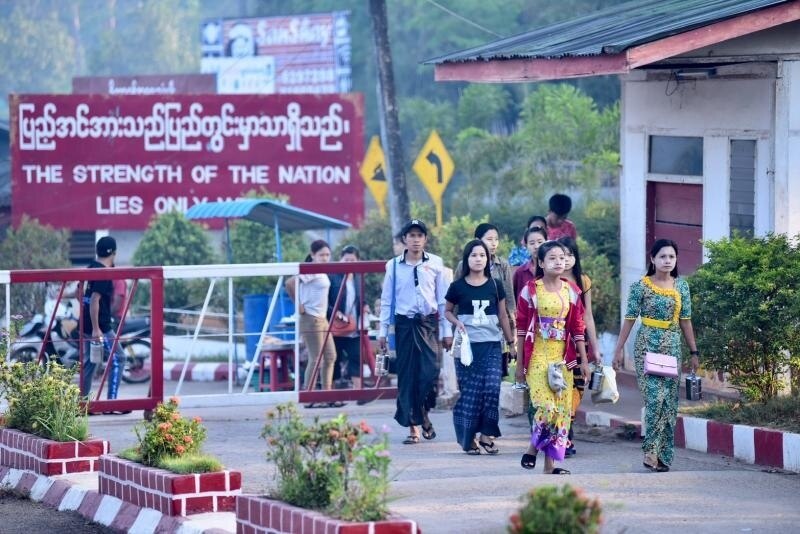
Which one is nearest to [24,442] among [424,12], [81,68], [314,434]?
[314,434]

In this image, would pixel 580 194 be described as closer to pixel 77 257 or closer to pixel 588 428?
pixel 77 257

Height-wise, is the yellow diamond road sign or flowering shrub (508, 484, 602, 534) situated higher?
the yellow diamond road sign

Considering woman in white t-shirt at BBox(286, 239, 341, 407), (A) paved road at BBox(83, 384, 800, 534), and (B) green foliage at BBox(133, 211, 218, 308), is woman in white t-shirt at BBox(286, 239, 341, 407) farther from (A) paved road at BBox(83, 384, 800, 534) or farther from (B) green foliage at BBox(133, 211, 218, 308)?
(B) green foliage at BBox(133, 211, 218, 308)

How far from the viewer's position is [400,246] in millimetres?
13375

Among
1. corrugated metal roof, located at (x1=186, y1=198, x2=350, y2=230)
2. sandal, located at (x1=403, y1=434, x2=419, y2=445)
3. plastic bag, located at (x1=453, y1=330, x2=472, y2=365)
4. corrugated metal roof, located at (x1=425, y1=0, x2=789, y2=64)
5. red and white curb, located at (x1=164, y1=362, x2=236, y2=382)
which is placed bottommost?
red and white curb, located at (x1=164, y1=362, x2=236, y2=382)

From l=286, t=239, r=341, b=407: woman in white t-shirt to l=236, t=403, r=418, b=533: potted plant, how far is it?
594 cm

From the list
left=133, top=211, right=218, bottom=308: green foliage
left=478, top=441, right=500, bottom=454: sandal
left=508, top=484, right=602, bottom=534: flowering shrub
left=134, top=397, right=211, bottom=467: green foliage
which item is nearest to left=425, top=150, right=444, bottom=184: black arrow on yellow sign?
left=133, top=211, right=218, bottom=308: green foliage

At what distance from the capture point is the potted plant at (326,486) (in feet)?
19.4

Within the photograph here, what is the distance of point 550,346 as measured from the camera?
8695 millimetres

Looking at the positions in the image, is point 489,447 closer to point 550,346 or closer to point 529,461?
point 529,461

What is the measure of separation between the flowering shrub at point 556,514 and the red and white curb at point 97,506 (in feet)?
7.82

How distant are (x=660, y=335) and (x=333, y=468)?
3409 mm

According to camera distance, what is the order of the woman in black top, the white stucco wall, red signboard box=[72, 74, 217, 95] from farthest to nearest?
red signboard box=[72, 74, 217, 95] < the white stucco wall < the woman in black top

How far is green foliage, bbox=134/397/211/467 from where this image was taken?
7.76m
